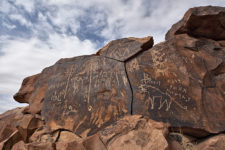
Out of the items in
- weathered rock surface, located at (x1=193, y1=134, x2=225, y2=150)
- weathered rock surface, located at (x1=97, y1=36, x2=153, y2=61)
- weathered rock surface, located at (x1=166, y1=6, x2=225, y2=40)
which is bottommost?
weathered rock surface, located at (x1=193, y1=134, x2=225, y2=150)

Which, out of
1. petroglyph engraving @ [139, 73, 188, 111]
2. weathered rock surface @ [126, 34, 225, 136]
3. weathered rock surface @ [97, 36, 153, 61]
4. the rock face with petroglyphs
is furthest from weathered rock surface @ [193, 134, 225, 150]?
weathered rock surface @ [97, 36, 153, 61]

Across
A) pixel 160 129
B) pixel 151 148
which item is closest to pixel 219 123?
pixel 160 129

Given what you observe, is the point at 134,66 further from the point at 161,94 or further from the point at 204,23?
the point at 204,23

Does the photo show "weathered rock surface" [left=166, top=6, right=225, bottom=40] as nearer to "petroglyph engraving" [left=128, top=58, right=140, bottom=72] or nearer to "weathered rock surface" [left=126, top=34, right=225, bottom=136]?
"weathered rock surface" [left=126, top=34, right=225, bottom=136]

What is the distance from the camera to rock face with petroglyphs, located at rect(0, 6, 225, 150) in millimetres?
2471

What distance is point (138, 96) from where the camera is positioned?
316cm

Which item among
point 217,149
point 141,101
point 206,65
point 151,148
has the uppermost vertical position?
point 206,65

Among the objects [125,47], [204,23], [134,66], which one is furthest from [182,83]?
[204,23]

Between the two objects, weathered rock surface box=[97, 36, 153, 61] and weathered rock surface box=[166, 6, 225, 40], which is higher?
weathered rock surface box=[166, 6, 225, 40]

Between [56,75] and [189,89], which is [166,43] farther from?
[56,75]

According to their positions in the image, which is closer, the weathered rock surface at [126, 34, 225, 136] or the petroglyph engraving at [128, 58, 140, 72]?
the weathered rock surface at [126, 34, 225, 136]

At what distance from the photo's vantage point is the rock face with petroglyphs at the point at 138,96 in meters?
2.47

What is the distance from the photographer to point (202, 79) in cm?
313

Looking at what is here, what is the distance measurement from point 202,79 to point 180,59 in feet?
1.66
